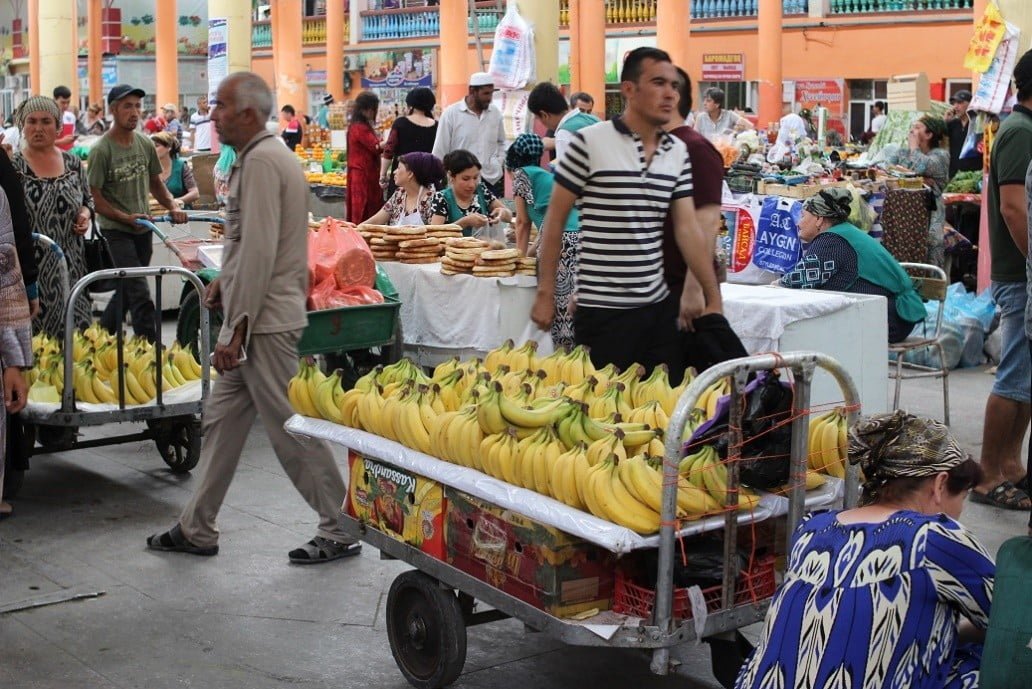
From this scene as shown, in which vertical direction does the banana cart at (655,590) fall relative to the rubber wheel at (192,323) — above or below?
below

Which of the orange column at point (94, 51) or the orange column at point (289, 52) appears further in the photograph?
the orange column at point (94, 51)

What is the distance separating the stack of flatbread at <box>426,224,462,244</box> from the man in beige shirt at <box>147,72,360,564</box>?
Result: 303 cm

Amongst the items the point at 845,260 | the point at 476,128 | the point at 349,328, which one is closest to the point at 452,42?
the point at 476,128

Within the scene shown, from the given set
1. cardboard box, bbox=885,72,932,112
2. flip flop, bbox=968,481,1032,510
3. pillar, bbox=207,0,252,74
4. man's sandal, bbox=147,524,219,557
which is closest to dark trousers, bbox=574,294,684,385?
man's sandal, bbox=147,524,219,557

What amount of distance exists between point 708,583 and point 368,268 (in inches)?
169

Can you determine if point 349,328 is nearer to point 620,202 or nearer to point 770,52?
point 620,202

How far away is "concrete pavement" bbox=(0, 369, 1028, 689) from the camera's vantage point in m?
4.49

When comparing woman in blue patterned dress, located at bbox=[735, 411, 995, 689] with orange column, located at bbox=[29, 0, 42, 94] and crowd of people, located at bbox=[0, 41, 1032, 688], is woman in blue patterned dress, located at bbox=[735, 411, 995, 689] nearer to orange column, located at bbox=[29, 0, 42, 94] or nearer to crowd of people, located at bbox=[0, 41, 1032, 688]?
crowd of people, located at bbox=[0, 41, 1032, 688]

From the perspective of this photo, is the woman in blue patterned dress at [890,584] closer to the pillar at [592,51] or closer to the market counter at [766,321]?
the market counter at [766,321]

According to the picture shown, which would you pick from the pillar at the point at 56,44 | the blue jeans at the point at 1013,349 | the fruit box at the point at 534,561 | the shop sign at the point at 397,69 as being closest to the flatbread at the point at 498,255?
the blue jeans at the point at 1013,349

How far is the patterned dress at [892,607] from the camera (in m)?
2.80

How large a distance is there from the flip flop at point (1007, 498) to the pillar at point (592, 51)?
17.7 m

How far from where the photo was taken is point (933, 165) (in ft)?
40.4

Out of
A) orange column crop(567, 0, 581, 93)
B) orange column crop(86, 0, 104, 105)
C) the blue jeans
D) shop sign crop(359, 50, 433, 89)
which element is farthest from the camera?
orange column crop(86, 0, 104, 105)
